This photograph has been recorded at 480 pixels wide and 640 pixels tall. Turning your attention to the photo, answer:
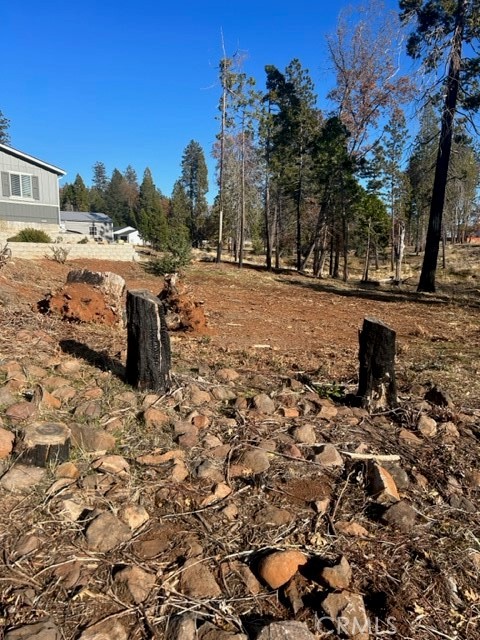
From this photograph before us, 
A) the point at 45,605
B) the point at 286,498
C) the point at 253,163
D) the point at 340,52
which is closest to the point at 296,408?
the point at 286,498

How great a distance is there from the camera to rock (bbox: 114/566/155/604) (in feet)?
5.24

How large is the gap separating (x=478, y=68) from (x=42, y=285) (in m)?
12.4

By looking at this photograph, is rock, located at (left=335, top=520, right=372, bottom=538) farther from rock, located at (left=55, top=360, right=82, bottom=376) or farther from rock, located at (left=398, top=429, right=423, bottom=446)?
rock, located at (left=55, top=360, right=82, bottom=376)

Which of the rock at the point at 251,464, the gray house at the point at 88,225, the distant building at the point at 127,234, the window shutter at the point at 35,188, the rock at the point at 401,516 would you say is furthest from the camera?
the distant building at the point at 127,234

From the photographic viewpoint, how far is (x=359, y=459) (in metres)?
2.58

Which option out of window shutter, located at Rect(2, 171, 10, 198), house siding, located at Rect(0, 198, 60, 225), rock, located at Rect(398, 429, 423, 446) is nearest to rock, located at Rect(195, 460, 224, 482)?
rock, located at Rect(398, 429, 423, 446)

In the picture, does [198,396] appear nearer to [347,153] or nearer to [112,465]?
[112,465]

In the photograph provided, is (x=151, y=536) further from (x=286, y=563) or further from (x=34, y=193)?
(x=34, y=193)

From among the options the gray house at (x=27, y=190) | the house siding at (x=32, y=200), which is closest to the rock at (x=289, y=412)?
the gray house at (x=27, y=190)

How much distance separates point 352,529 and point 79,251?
15406 millimetres

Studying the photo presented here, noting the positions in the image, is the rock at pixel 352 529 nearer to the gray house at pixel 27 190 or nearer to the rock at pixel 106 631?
the rock at pixel 106 631

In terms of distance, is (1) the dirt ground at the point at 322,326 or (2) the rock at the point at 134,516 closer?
(2) the rock at the point at 134,516

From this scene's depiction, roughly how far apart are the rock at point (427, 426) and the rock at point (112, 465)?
1.93 metres

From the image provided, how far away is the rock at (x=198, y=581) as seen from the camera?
1644 mm
